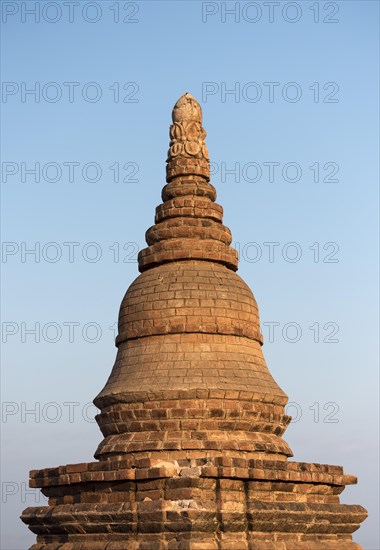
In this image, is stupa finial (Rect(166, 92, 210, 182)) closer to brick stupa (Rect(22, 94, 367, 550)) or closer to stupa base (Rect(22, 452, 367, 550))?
brick stupa (Rect(22, 94, 367, 550))

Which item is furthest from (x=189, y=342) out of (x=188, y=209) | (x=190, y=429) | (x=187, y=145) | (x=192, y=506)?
(x=187, y=145)

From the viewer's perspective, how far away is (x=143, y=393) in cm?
2477

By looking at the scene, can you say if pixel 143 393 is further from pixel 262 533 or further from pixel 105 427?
pixel 262 533

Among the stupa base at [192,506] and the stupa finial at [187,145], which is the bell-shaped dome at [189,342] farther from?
the stupa base at [192,506]

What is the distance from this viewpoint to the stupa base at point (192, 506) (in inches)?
878

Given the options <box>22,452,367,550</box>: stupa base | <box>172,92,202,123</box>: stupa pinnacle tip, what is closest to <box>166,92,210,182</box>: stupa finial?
<box>172,92,202,123</box>: stupa pinnacle tip

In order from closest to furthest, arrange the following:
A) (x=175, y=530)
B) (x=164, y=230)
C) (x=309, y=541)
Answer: (x=175, y=530) → (x=309, y=541) → (x=164, y=230)

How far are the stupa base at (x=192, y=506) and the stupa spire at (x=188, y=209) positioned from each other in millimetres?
5427

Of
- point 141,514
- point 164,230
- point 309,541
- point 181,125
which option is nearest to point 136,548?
point 141,514

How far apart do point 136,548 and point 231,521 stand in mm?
1927

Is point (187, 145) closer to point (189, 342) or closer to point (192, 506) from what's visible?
point (189, 342)

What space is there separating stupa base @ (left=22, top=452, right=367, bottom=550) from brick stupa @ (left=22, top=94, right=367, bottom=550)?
0.03 m

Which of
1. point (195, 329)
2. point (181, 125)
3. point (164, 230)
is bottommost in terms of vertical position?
point (195, 329)

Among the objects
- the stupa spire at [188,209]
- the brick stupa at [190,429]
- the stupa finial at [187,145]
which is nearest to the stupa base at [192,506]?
the brick stupa at [190,429]
